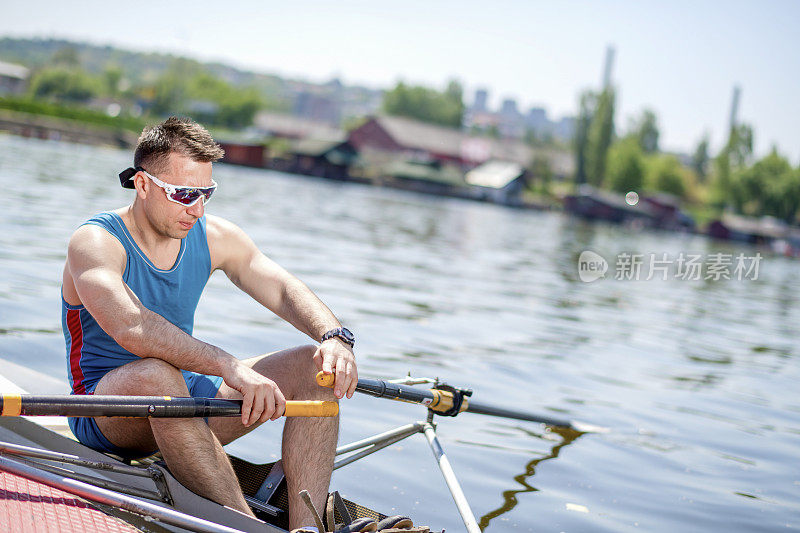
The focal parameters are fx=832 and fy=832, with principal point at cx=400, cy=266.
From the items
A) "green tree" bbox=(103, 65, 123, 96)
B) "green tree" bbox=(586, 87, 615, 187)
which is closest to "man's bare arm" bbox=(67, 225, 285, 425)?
"green tree" bbox=(586, 87, 615, 187)

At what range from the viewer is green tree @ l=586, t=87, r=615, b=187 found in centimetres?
8494

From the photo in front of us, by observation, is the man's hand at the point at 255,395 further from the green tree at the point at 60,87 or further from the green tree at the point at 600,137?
the green tree at the point at 60,87

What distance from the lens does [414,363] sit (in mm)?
8656

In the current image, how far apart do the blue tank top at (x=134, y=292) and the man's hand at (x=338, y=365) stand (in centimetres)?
72

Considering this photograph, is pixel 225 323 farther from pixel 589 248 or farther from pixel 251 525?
pixel 589 248

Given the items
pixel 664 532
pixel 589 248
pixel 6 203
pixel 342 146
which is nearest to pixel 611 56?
pixel 342 146

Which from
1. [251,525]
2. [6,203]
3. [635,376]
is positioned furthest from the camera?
[6,203]

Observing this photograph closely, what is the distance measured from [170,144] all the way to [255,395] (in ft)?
3.82

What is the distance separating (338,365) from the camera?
140 inches

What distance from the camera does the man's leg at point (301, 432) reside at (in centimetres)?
348

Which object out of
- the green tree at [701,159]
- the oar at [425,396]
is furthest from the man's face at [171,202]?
the green tree at [701,159]

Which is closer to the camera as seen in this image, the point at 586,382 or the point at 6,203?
the point at 586,382

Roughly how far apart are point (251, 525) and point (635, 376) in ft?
24.9

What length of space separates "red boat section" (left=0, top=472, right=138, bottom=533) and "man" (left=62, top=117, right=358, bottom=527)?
1.29ft
